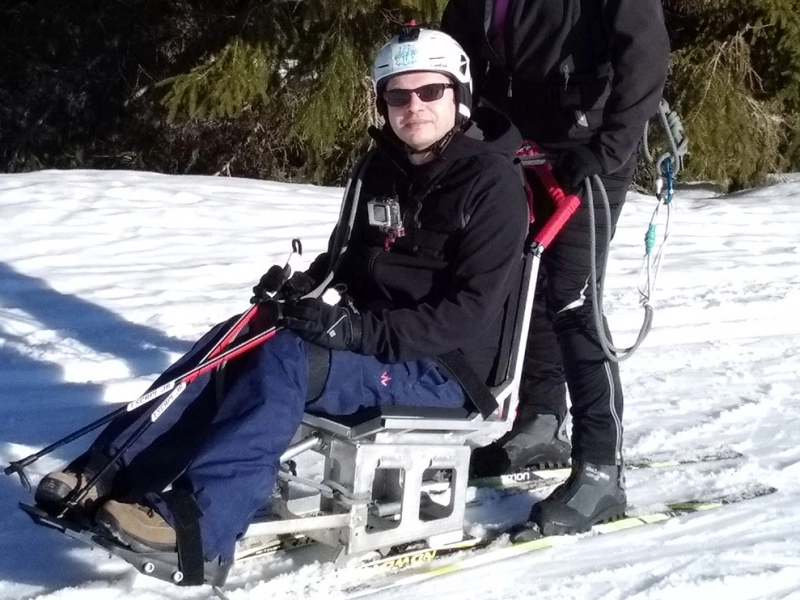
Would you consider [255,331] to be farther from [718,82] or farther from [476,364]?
[718,82]

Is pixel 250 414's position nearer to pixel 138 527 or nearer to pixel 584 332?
pixel 138 527

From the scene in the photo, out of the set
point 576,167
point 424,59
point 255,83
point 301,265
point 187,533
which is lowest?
point 187,533

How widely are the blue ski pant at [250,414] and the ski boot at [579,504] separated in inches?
21.1

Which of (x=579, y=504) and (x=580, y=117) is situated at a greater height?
(x=580, y=117)

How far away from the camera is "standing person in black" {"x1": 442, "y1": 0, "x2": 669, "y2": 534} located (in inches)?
118

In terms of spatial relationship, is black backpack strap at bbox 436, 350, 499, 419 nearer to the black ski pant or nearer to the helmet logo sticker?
the black ski pant

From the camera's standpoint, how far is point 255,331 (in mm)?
2766

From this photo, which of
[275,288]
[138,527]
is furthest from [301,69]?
[138,527]

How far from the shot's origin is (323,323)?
2600mm

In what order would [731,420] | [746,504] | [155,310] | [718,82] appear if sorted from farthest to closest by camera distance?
[718,82], [155,310], [731,420], [746,504]

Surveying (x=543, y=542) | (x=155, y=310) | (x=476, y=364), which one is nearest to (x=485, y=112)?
(x=476, y=364)

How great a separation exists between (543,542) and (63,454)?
65.6 inches

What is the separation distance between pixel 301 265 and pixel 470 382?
320 centimetres

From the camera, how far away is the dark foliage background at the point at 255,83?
9906 mm
